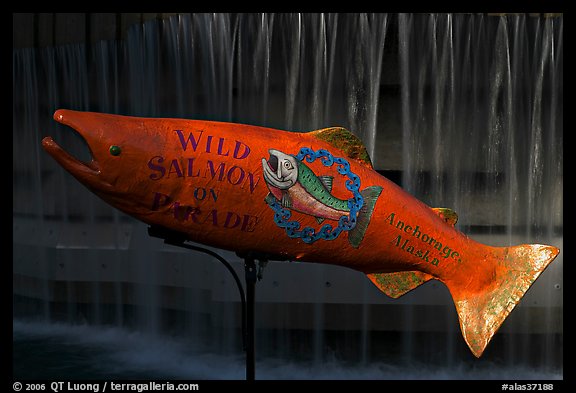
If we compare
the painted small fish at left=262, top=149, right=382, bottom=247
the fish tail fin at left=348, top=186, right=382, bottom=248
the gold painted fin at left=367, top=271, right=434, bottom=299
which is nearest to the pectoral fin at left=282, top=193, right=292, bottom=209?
the painted small fish at left=262, top=149, right=382, bottom=247

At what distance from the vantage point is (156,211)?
271 centimetres

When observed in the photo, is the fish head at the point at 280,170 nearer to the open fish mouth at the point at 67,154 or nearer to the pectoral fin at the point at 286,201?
the pectoral fin at the point at 286,201

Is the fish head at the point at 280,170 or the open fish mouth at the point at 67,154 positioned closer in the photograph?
the open fish mouth at the point at 67,154

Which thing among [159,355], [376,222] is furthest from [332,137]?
[159,355]

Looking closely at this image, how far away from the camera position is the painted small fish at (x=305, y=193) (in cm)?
275

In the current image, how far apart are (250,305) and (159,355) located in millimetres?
2835

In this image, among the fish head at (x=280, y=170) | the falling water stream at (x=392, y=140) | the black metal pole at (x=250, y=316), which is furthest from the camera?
the falling water stream at (x=392, y=140)

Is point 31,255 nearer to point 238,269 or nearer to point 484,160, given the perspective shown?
point 238,269

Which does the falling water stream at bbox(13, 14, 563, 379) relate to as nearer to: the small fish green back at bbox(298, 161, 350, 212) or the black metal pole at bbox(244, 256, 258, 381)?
the black metal pole at bbox(244, 256, 258, 381)

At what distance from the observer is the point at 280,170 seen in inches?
108

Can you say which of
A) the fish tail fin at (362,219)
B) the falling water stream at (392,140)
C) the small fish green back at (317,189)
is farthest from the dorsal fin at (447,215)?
the falling water stream at (392,140)

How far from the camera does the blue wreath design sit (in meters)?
2.76

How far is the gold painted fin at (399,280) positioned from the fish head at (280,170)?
0.61 m

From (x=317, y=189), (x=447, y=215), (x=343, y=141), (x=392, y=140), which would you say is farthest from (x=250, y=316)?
(x=392, y=140)
